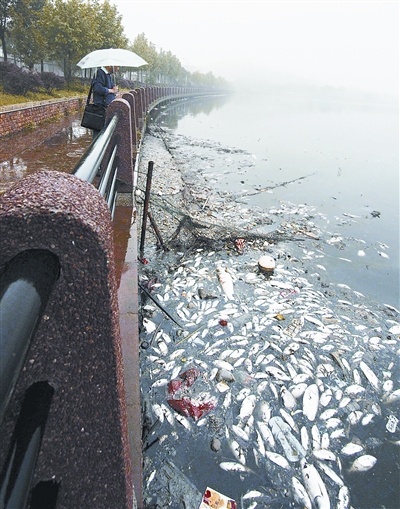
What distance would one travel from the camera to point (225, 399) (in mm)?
3900

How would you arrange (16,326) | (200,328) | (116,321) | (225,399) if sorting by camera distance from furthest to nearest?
(200,328)
(225,399)
(116,321)
(16,326)

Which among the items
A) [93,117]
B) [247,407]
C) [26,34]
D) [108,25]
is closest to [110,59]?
[93,117]

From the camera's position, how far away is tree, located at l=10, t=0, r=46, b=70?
24.8m

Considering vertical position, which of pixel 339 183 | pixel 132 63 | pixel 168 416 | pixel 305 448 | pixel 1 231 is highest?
pixel 132 63

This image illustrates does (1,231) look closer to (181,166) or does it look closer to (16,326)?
(16,326)

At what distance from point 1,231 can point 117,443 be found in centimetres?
74

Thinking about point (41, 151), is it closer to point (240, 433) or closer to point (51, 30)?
point (240, 433)

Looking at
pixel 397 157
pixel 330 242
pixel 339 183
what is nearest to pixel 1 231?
pixel 330 242

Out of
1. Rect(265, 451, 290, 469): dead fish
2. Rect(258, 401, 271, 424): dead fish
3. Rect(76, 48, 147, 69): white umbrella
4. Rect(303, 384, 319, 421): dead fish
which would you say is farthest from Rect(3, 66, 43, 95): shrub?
Rect(265, 451, 290, 469): dead fish

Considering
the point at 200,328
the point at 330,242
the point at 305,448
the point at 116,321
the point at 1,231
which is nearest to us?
the point at 1,231

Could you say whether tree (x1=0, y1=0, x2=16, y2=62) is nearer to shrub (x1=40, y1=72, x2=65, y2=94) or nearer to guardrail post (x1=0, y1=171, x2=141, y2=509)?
shrub (x1=40, y1=72, x2=65, y2=94)

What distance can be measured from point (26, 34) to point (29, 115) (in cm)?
1920

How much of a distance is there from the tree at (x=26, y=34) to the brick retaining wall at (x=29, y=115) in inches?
497

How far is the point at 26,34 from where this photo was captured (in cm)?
2544
